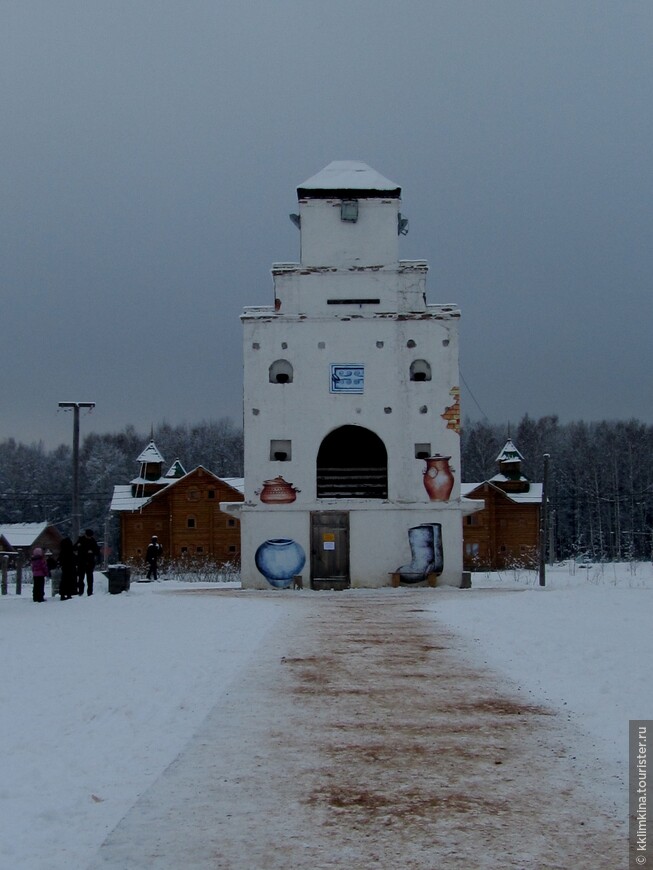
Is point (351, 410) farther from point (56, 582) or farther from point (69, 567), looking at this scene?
point (69, 567)

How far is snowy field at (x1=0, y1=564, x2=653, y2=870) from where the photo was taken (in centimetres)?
668

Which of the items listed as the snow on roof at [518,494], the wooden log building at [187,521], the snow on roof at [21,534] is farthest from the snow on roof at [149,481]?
the snow on roof at [518,494]

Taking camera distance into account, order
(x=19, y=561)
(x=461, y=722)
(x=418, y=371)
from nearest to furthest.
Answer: (x=461, y=722), (x=19, y=561), (x=418, y=371)

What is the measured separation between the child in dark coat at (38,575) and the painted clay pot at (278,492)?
9111mm

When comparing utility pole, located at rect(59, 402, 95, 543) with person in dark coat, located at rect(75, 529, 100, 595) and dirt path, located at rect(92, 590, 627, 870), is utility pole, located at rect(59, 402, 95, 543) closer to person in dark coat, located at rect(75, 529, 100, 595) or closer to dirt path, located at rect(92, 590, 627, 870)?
person in dark coat, located at rect(75, 529, 100, 595)

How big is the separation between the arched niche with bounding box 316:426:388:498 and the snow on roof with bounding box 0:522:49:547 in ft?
182

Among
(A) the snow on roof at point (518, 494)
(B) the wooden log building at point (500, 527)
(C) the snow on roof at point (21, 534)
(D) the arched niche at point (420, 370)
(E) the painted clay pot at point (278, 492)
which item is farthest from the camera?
(C) the snow on roof at point (21, 534)

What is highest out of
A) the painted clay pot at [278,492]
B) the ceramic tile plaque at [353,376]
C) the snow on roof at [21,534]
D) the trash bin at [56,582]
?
the ceramic tile plaque at [353,376]

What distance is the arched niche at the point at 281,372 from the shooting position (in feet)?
111

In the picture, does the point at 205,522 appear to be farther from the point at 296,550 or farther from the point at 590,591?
the point at 590,591

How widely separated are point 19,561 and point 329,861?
28.2 metres

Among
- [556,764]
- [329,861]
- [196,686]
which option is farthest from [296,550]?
[329,861]

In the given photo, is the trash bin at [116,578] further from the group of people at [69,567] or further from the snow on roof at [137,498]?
the snow on roof at [137,498]

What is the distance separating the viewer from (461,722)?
9227 millimetres
